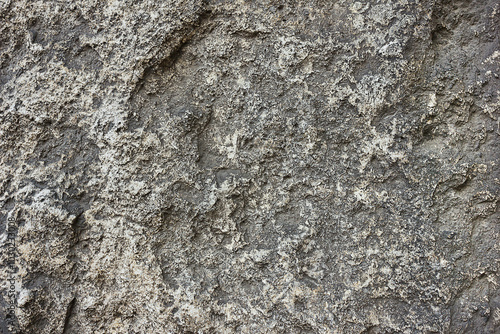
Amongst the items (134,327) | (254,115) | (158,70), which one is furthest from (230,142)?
(134,327)

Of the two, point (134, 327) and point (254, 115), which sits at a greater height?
point (254, 115)

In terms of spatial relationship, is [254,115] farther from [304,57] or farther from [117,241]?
[117,241]

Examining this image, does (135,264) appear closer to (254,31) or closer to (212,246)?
(212,246)

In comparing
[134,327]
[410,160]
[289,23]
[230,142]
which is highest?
[289,23]

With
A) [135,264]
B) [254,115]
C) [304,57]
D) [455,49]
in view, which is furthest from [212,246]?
[455,49]

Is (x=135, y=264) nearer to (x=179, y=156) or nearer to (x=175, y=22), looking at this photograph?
(x=179, y=156)

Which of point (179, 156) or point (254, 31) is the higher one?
point (254, 31)
